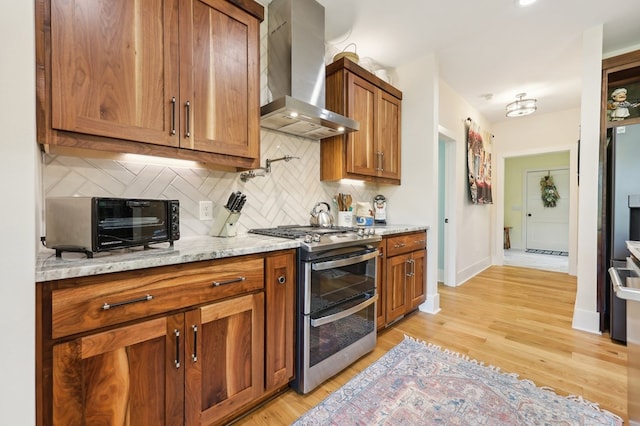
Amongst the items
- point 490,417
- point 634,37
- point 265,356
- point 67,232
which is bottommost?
point 490,417

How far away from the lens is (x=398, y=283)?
2.52 m

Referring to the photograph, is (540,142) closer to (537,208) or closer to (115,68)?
(537,208)

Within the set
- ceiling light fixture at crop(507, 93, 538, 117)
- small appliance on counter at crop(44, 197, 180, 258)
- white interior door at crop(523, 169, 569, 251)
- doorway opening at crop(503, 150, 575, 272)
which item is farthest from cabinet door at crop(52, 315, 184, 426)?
white interior door at crop(523, 169, 569, 251)

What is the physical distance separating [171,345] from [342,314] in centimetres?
99

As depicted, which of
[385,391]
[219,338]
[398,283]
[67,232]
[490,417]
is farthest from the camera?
[398,283]

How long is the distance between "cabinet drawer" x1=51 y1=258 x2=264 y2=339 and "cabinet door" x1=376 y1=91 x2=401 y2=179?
2.01m

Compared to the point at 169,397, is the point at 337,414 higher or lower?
lower

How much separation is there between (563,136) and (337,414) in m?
5.51

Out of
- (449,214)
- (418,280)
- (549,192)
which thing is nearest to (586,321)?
(418,280)

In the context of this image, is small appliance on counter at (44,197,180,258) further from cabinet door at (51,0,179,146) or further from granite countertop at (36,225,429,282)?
cabinet door at (51,0,179,146)

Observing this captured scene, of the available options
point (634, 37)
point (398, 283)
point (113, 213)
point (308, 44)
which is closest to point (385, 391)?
point (398, 283)

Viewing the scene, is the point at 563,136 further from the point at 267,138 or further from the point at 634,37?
the point at 267,138

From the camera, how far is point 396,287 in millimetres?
2500

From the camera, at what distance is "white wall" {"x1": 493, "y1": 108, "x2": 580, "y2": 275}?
173 inches
